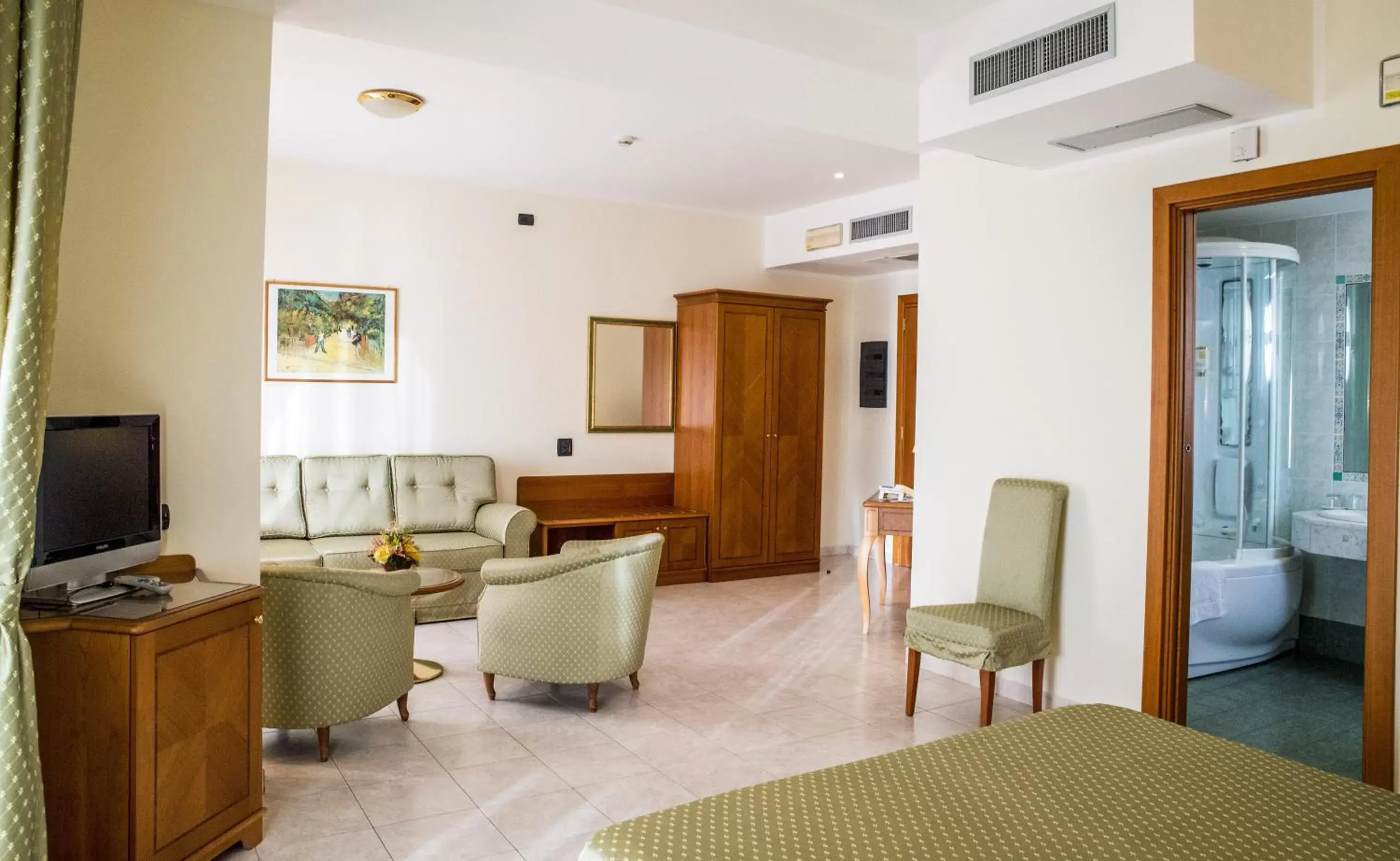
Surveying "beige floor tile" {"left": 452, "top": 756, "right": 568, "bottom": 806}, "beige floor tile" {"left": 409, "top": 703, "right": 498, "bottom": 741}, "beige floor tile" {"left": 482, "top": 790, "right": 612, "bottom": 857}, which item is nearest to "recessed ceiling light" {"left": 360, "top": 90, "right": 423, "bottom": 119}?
"beige floor tile" {"left": 409, "top": 703, "right": 498, "bottom": 741}

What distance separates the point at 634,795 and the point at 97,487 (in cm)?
193

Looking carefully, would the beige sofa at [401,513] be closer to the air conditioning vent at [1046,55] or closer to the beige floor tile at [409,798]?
the beige floor tile at [409,798]

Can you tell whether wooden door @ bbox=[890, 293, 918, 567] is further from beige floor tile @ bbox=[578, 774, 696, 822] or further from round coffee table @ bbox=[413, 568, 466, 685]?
beige floor tile @ bbox=[578, 774, 696, 822]

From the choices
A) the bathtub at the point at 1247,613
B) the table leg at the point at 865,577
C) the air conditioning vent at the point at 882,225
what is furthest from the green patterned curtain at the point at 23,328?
the air conditioning vent at the point at 882,225

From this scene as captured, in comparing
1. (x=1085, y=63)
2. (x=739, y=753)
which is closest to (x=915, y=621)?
(x=739, y=753)

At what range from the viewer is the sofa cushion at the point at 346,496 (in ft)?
19.2

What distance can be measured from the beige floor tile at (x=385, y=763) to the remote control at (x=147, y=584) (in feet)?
3.48

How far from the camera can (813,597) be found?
6.69 meters

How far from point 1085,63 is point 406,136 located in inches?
148

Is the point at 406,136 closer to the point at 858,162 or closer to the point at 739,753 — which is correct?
the point at 858,162

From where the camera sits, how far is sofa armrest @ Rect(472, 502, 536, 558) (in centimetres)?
595

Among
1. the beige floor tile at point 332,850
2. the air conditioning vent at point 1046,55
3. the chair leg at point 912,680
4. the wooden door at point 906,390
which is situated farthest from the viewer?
the wooden door at point 906,390

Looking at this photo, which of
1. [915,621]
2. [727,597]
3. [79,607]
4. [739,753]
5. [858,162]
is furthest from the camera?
[727,597]

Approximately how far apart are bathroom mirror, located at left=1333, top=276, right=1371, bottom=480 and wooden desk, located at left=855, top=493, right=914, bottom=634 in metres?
2.45
